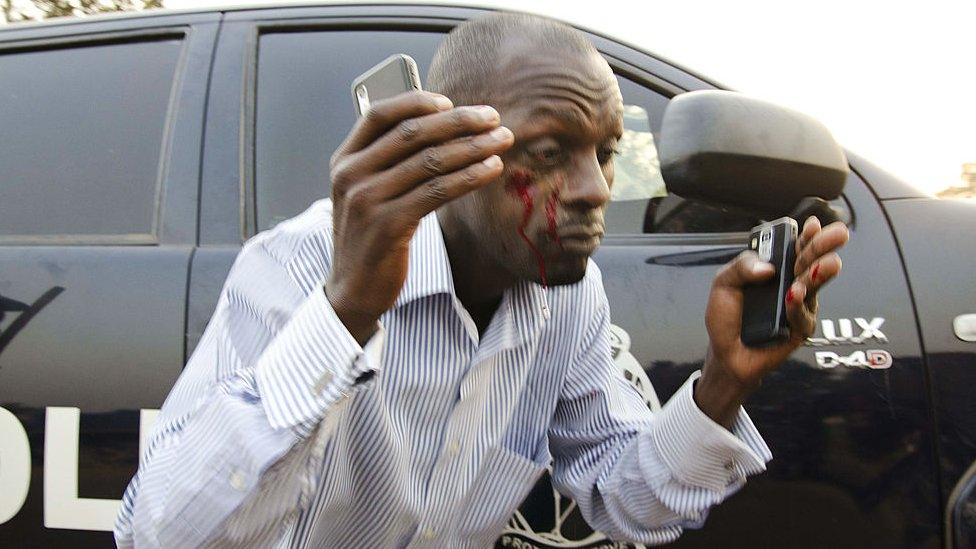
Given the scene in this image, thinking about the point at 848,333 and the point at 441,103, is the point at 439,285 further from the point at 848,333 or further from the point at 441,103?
the point at 848,333

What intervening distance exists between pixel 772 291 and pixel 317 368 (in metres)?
0.63

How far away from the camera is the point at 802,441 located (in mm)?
1509

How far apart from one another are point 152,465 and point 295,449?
24 centimetres

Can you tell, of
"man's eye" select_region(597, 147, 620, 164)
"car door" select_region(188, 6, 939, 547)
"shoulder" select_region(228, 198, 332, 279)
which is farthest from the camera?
"car door" select_region(188, 6, 939, 547)

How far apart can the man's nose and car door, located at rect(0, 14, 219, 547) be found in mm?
855

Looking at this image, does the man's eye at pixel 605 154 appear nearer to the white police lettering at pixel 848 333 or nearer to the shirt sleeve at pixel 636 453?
the shirt sleeve at pixel 636 453

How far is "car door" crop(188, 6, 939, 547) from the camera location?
59.0 inches

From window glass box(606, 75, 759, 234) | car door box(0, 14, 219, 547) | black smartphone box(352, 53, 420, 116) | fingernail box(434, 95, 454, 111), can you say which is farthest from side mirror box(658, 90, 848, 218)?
car door box(0, 14, 219, 547)

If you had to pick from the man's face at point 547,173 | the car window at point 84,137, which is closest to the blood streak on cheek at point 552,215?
the man's face at point 547,173

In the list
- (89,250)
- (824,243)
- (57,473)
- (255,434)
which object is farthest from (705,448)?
(89,250)

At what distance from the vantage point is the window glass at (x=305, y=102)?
5.98ft

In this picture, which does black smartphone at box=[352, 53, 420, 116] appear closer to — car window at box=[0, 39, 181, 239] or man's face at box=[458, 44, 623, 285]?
man's face at box=[458, 44, 623, 285]

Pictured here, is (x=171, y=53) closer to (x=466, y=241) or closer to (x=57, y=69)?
(x=57, y=69)

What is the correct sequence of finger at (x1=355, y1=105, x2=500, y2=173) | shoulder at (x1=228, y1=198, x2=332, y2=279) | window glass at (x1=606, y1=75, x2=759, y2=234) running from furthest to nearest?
1. window glass at (x1=606, y1=75, x2=759, y2=234)
2. shoulder at (x1=228, y1=198, x2=332, y2=279)
3. finger at (x1=355, y1=105, x2=500, y2=173)
